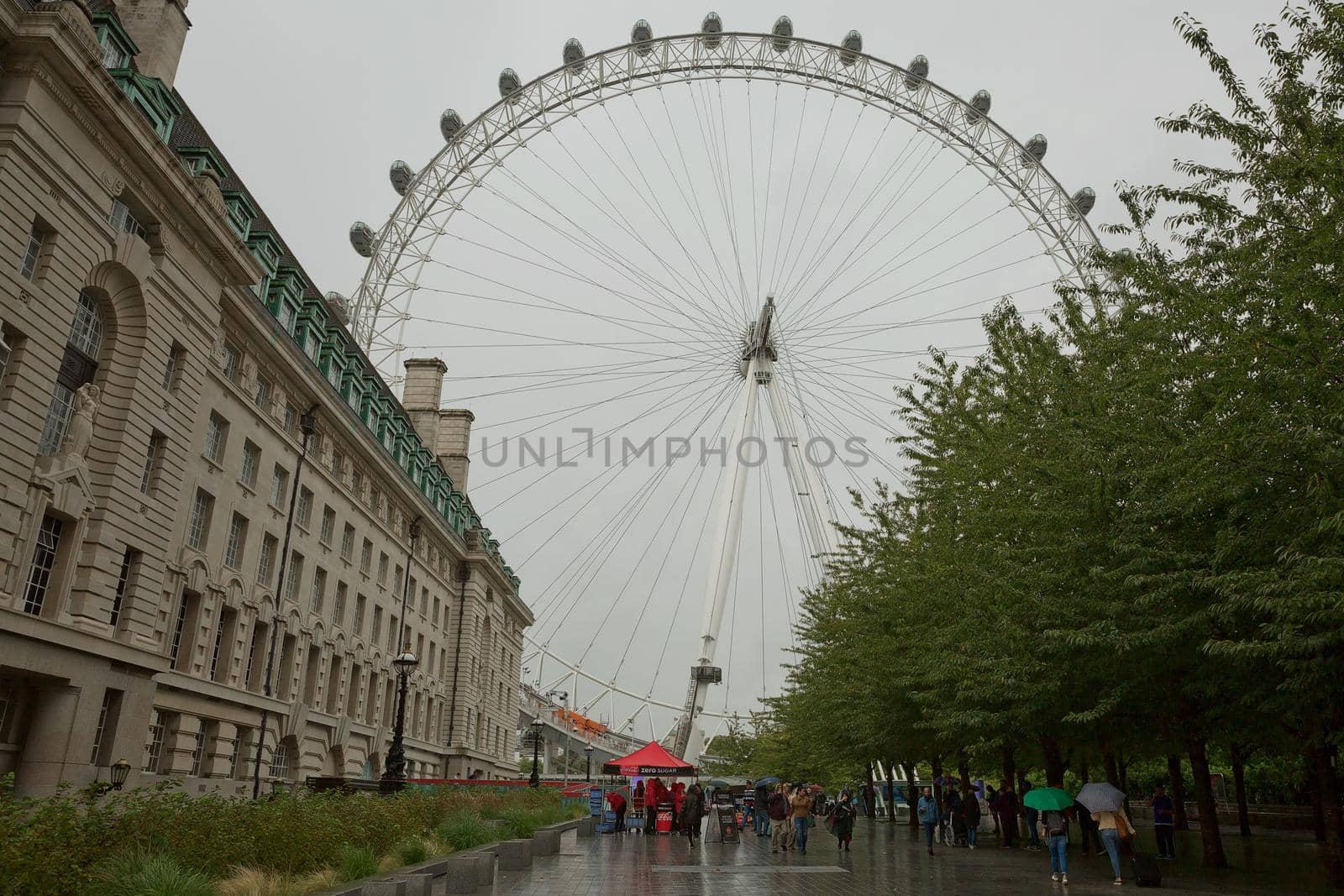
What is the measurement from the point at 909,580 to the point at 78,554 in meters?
22.8

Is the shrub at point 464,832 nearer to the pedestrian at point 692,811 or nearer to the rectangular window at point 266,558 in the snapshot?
the pedestrian at point 692,811

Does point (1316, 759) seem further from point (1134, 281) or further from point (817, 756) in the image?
point (817, 756)

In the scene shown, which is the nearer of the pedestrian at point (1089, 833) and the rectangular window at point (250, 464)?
the pedestrian at point (1089, 833)

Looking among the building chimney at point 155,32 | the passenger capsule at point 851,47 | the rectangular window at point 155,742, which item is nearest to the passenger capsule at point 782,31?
the passenger capsule at point 851,47

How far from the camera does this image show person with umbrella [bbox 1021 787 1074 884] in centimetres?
1966

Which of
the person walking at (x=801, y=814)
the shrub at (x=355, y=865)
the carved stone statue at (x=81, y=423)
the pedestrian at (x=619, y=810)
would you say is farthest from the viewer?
the pedestrian at (x=619, y=810)

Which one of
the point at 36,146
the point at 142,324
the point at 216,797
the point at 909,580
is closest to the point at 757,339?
the point at 909,580

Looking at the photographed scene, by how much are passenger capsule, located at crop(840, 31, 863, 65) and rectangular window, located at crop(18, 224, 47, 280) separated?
42051 mm

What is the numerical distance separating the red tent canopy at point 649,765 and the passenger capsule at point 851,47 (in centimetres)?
3803

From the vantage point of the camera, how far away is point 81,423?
84.2ft

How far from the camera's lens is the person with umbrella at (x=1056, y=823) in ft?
64.5

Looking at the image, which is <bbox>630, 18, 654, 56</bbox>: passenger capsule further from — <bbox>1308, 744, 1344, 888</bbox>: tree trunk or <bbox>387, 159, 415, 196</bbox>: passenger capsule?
<bbox>1308, 744, 1344, 888</bbox>: tree trunk

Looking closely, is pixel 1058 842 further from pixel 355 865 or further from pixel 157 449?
pixel 157 449

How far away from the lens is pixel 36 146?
2312 centimetres
